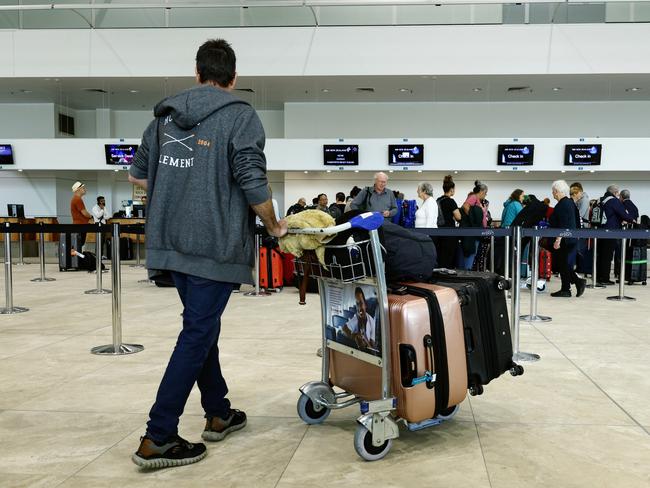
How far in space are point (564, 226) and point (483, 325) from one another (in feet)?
18.8

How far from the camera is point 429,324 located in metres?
2.50

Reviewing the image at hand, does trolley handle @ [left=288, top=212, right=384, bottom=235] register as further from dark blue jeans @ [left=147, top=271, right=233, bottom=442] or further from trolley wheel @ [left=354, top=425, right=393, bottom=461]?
trolley wheel @ [left=354, top=425, right=393, bottom=461]

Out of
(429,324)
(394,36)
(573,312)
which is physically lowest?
(573,312)

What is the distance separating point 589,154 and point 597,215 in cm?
322

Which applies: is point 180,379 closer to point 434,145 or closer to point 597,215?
point 597,215

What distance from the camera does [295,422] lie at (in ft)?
9.57

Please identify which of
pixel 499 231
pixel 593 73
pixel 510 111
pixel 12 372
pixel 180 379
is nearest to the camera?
pixel 180 379

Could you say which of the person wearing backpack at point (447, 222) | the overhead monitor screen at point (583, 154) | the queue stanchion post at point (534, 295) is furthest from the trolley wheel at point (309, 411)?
the overhead monitor screen at point (583, 154)

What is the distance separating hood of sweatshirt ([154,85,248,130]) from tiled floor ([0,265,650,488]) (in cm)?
133

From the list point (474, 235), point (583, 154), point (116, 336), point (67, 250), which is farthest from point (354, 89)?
point (116, 336)

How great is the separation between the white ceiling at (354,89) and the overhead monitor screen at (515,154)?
1.35 m

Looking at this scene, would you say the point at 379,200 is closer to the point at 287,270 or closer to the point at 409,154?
the point at 287,270

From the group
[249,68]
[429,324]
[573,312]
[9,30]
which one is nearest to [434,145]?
[249,68]

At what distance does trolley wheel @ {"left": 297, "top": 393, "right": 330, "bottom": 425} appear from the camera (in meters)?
2.87
